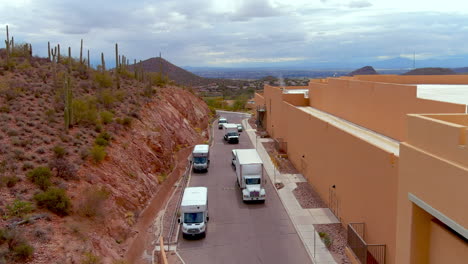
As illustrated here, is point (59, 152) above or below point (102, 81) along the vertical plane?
below

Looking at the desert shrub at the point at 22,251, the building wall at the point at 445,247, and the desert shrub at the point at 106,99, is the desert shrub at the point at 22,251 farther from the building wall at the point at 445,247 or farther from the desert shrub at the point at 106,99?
the desert shrub at the point at 106,99

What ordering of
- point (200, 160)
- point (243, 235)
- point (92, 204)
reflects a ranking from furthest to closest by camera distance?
point (200, 160)
point (243, 235)
point (92, 204)

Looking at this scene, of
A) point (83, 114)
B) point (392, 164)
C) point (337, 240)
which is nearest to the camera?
point (392, 164)

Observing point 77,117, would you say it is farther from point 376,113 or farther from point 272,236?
point 376,113

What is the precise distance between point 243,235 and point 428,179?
1179 centimetres

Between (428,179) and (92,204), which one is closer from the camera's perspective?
(428,179)

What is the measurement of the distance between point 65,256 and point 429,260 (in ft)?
39.3

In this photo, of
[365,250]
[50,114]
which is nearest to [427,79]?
[365,250]

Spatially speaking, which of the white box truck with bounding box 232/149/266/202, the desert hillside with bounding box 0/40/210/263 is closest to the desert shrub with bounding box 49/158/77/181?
the desert hillside with bounding box 0/40/210/263

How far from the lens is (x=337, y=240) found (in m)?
19.1

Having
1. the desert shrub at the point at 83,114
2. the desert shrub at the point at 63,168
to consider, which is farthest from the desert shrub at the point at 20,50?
the desert shrub at the point at 63,168

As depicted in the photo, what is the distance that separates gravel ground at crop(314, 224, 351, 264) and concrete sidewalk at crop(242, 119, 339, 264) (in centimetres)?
27

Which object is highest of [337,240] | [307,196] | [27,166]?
[27,166]

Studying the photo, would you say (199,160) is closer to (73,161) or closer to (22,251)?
(73,161)
